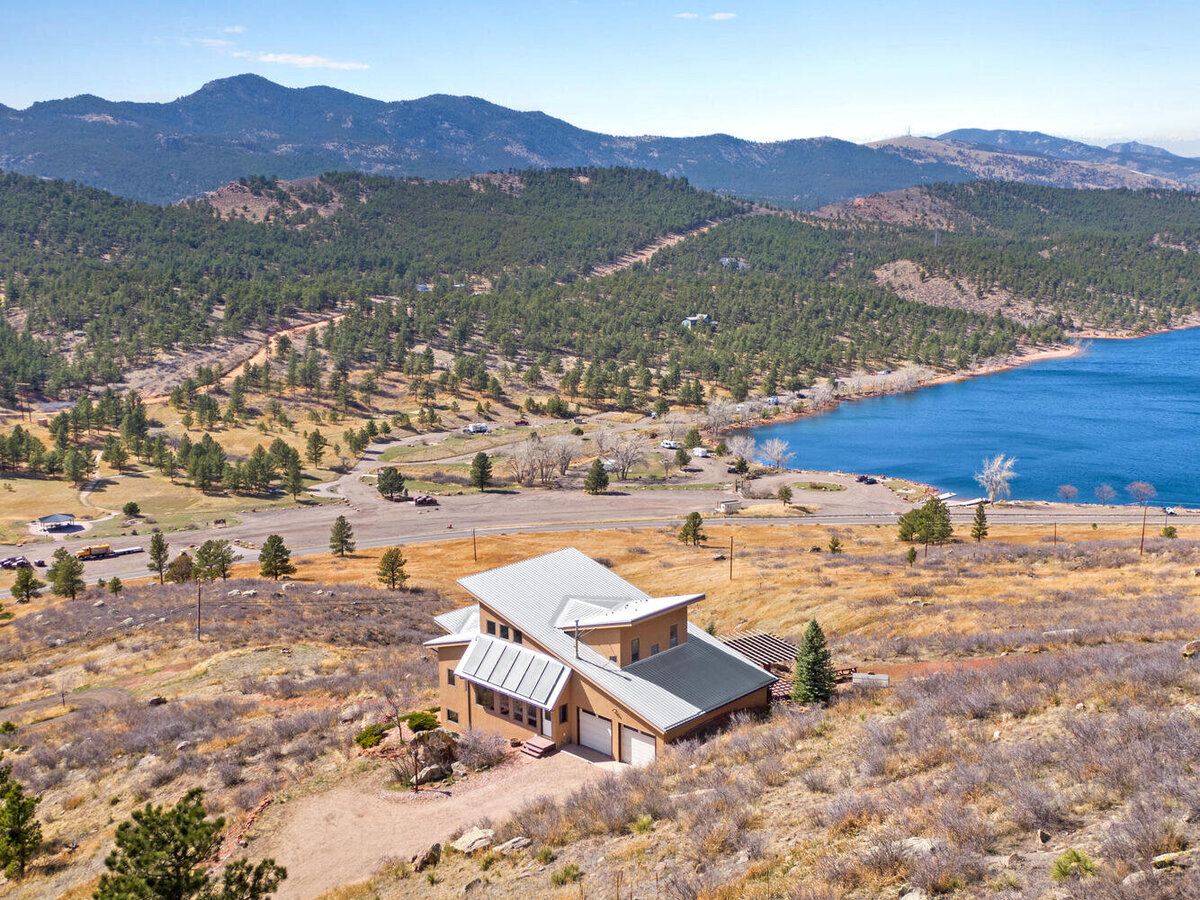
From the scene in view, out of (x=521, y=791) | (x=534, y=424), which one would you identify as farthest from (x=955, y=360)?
(x=521, y=791)

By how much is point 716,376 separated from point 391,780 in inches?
5797

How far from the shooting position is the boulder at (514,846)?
2062 centimetres

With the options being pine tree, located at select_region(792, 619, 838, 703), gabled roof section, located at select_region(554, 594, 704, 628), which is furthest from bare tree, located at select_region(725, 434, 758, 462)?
pine tree, located at select_region(792, 619, 838, 703)

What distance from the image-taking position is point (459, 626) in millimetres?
35656

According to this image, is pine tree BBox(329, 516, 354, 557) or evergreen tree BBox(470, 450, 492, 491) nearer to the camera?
pine tree BBox(329, 516, 354, 557)

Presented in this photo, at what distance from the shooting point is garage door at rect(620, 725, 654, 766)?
28062 millimetres

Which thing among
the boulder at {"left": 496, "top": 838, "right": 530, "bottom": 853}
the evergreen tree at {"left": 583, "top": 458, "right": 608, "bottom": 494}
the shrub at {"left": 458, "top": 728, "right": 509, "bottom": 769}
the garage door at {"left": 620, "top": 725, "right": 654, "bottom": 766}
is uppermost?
the boulder at {"left": 496, "top": 838, "right": 530, "bottom": 853}

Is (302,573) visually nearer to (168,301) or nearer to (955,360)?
(168,301)

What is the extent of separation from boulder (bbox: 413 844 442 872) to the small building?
85909mm

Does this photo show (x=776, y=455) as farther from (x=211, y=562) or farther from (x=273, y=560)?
(x=211, y=562)

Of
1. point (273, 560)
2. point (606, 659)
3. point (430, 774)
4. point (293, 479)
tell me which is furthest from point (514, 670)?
point (293, 479)

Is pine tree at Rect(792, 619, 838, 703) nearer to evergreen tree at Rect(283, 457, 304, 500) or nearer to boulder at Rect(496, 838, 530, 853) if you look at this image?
boulder at Rect(496, 838, 530, 853)

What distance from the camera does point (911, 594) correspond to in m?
44.8

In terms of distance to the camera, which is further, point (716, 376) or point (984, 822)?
point (716, 376)
